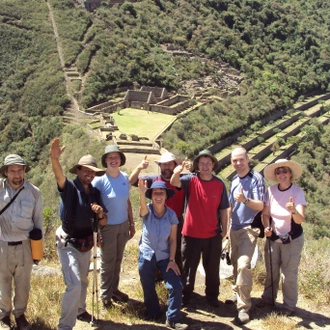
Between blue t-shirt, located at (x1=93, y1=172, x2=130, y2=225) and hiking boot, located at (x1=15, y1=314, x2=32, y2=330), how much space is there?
1.26 meters

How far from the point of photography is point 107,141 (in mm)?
21266

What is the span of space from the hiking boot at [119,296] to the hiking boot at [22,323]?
1.09 meters

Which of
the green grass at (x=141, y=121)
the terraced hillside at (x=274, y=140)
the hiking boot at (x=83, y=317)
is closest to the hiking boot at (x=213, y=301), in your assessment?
the hiking boot at (x=83, y=317)

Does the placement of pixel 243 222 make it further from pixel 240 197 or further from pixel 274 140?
pixel 274 140

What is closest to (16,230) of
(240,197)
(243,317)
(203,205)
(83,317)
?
(83,317)

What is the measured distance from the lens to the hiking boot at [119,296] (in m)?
4.95

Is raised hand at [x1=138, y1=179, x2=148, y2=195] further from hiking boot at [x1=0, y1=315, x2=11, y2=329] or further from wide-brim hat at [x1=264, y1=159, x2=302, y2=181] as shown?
hiking boot at [x1=0, y1=315, x2=11, y2=329]

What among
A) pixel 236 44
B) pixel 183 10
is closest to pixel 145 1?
pixel 183 10

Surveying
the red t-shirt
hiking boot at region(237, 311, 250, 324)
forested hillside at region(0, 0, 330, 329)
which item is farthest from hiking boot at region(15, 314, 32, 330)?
forested hillside at region(0, 0, 330, 329)

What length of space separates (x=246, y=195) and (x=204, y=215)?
20.3 inches

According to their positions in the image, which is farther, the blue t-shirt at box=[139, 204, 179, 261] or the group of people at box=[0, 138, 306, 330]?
the blue t-shirt at box=[139, 204, 179, 261]

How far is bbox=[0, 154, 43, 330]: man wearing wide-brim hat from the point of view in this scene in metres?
4.05

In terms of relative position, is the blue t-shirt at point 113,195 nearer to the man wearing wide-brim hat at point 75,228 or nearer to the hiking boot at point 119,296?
the man wearing wide-brim hat at point 75,228

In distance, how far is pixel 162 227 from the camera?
4.53 meters
